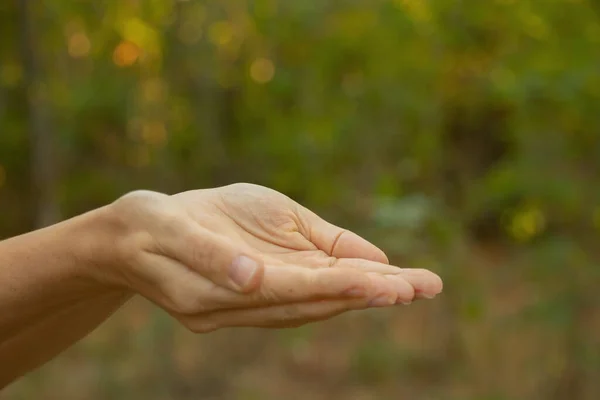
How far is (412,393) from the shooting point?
10.9ft

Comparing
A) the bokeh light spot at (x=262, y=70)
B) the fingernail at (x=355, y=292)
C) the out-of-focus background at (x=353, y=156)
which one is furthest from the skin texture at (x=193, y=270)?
the bokeh light spot at (x=262, y=70)

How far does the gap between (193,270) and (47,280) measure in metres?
0.31

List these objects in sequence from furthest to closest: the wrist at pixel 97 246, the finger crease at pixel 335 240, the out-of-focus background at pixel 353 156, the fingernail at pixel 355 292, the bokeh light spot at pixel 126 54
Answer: the bokeh light spot at pixel 126 54 → the out-of-focus background at pixel 353 156 → the finger crease at pixel 335 240 → the wrist at pixel 97 246 → the fingernail at pixel 355 292

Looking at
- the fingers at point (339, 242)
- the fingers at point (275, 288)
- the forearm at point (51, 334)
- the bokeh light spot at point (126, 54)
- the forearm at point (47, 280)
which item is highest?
the bokeh light spot at point (126, 54)

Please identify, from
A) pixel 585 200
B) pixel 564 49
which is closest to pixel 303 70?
pixel 564 49

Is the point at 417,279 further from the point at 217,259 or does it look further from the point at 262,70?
the point at 262,70

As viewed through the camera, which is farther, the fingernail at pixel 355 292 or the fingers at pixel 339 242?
the fingers at pixel 339 242

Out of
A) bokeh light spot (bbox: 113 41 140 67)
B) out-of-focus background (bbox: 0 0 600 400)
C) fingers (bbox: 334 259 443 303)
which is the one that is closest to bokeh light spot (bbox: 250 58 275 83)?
out-of-focus background (bbox: 0 0 600 400)

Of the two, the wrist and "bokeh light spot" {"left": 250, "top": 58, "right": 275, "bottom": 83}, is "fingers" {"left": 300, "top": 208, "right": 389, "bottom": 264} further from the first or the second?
"bokeh light spot" {"left": 250, "top": 58, "right": 275, "bottom": 83}

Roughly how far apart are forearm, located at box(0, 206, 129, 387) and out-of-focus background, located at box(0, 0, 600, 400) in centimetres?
212

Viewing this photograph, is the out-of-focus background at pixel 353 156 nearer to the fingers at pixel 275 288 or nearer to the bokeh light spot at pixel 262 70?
the bokeh light spot at pixel 262 70

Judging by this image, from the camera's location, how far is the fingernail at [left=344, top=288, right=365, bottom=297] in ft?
3.28

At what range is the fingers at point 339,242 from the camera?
49.7 inches

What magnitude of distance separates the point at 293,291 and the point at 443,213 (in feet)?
9.10
